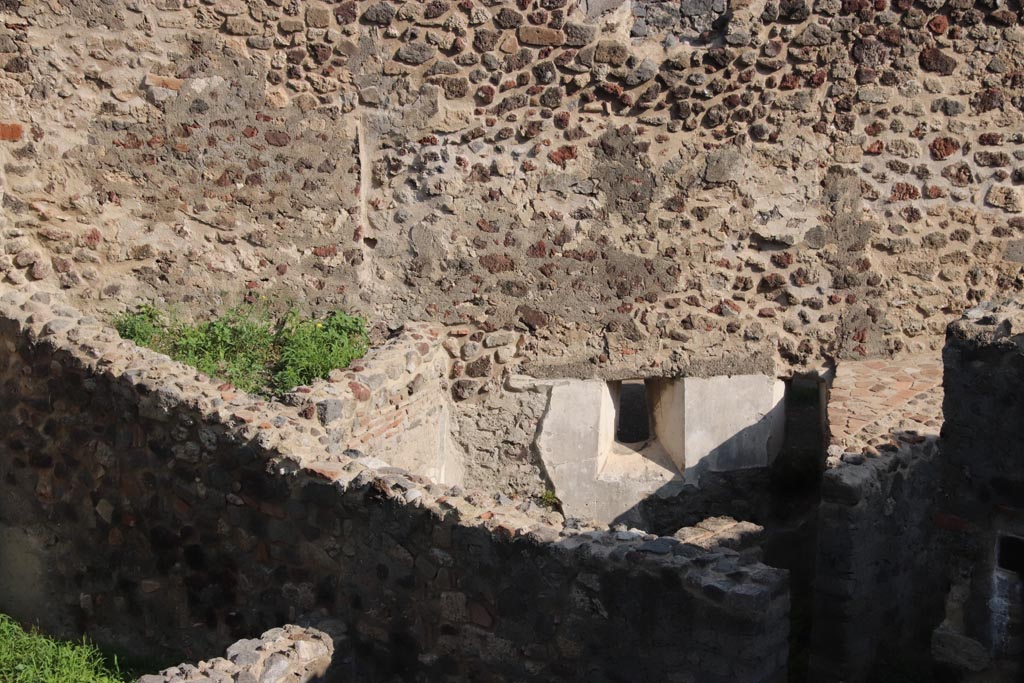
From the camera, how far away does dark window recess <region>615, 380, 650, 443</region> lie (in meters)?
9.79

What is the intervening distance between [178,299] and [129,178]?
0.81m

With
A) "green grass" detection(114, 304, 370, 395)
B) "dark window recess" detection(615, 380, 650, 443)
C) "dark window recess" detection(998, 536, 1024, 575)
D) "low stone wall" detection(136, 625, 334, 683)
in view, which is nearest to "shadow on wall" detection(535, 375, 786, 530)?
"dark window recess" detection(615, 380, 650, 443)

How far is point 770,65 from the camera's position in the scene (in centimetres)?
781

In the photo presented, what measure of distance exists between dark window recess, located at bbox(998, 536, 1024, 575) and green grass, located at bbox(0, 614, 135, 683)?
4000 millimetres

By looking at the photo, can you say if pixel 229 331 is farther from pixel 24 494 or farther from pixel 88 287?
pixel 24 494

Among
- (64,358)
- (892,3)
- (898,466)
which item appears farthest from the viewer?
(892,3)

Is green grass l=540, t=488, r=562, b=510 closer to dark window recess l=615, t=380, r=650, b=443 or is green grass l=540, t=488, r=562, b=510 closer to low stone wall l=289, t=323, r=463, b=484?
low stone wall l=289, t=323, r=463, b=484

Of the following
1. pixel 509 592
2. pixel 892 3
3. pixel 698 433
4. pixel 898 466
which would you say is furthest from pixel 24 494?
pixel 892 3

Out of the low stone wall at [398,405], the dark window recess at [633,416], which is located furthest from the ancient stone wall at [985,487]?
the dark window recess at [633,416]

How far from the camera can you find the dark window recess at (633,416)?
9792 mm

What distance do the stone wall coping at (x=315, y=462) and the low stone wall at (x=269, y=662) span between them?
0.68m

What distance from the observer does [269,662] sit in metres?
5.32

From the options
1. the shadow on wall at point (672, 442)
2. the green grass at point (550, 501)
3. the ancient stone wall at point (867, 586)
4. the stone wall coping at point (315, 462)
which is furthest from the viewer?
the green grass at point (550, 501)

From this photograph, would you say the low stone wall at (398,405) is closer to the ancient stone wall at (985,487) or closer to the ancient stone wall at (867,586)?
the ancient stone wall at (867,586)
